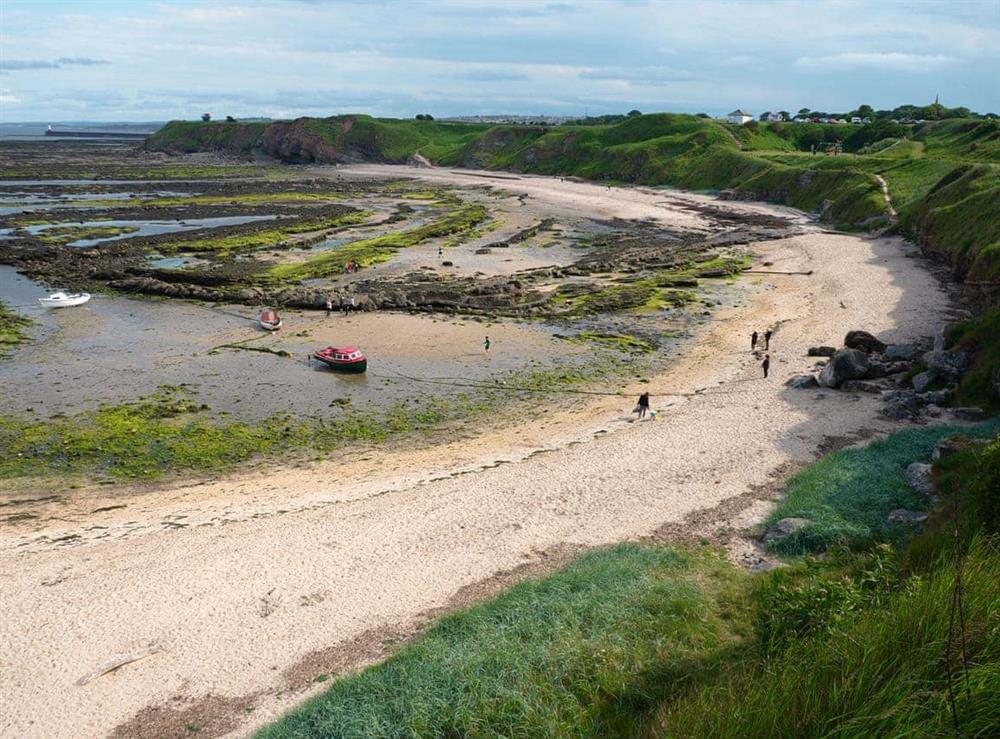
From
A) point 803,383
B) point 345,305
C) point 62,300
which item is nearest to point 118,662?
point 803,383

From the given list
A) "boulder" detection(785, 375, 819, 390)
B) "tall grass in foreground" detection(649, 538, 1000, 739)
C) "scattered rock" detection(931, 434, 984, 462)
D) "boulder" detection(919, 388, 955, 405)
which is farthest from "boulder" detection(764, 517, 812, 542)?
"boulder" detection(785, 375, 819, 390)

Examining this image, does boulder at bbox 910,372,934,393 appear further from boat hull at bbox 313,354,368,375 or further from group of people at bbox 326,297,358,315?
group of people at bbox 326,297,358,315

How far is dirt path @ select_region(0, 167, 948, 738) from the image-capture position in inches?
554

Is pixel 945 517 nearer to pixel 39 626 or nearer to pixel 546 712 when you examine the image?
pixel 546 712

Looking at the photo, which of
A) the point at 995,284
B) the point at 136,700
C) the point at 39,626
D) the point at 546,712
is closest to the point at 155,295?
the point at 39,626

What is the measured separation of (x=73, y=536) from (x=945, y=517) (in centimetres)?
2212

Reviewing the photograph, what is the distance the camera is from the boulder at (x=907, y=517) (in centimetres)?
1696

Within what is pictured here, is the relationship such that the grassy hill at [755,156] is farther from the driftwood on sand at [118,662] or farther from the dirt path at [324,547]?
the driftwood on sand at [118,662]

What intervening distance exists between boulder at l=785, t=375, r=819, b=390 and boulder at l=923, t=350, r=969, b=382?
434 centimetres

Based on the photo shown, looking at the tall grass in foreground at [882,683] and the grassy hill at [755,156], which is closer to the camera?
the tall grass in foreground at [882,683]

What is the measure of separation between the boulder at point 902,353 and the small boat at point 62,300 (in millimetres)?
48878

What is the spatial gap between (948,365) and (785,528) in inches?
594

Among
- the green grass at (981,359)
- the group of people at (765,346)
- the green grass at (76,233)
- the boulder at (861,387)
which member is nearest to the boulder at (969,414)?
the green grass at (981,359)

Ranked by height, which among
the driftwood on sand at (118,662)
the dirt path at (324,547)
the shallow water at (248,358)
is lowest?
the driftwood on sand at (118,662)
